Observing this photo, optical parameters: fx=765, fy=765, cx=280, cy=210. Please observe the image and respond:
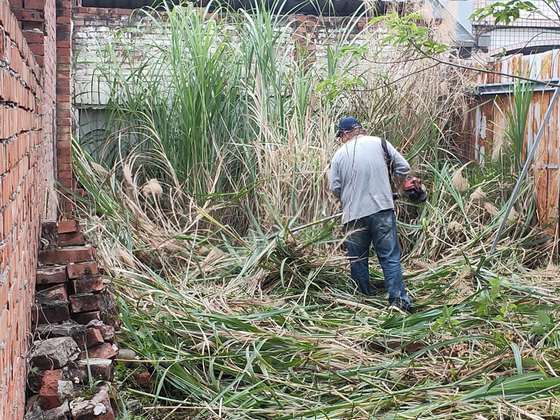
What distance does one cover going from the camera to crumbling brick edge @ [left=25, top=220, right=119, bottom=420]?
320 cm

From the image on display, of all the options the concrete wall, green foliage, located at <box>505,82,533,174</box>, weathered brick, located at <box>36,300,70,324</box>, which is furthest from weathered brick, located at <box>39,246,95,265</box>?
green foliage, located at <box>505,82,533,174</box>

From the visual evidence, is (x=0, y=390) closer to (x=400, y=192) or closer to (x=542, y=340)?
(x=542, y=340)

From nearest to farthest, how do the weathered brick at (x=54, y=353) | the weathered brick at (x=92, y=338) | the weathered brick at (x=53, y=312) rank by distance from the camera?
the weathered brick at (x=54, y=353) < the weathered brick at (x=92, y=338) < the weathered brick at (x=53, y=312)

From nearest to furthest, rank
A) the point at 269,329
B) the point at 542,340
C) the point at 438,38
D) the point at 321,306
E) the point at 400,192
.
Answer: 1. the point at 542,340
2. the point at 269,329
3. the point at 321,306
4. the point at 400,192
5. the point at 438,38

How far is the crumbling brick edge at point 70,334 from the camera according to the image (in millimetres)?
3201

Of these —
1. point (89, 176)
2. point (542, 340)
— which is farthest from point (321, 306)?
point (89, 176)

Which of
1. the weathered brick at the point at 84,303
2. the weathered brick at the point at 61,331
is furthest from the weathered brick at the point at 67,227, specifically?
the weathered brick at the point at 61,331

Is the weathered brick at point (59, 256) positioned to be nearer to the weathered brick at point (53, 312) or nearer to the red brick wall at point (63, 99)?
the weathered brick at point (53, 312)

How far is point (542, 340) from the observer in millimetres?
4617

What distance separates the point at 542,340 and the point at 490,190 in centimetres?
349

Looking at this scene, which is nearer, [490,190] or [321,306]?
[321,306]

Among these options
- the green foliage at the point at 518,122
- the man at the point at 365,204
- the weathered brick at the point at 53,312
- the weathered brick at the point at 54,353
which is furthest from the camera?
the green foliage at the point at 518,122

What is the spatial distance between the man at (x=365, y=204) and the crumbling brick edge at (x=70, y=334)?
2372 millimetres

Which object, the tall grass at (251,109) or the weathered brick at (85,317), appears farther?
the tall grass at (251,109)
